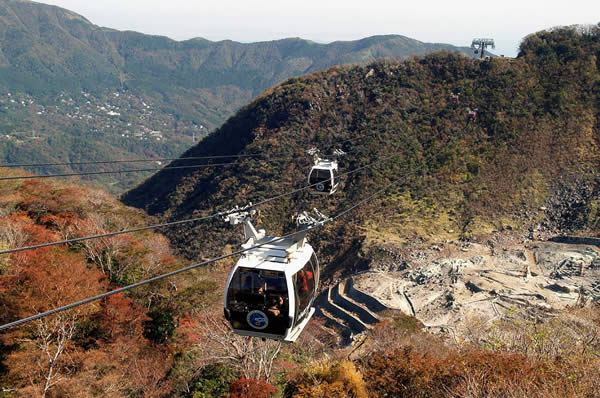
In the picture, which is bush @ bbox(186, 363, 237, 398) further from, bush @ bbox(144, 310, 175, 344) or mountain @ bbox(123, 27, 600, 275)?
mountain @ bbox(123, 27, 600, 275)

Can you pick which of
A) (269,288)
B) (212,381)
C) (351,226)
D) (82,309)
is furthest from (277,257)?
(351,226)

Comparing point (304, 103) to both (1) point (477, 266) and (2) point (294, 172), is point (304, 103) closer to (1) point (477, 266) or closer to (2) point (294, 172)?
(2) point (294, 172)

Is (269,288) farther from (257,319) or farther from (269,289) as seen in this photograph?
(257,319)

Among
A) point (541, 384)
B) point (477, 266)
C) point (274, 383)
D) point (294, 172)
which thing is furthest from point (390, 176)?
point (541, 384)

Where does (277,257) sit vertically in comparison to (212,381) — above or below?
above

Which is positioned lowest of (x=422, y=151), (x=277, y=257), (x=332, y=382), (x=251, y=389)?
(x=251, y=389)
